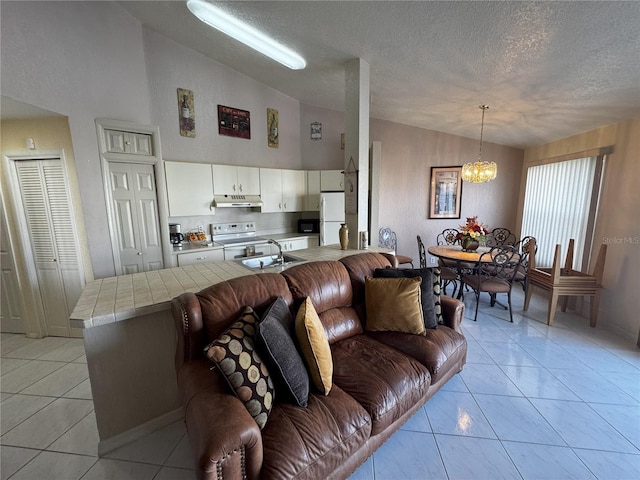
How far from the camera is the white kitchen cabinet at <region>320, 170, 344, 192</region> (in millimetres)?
4656

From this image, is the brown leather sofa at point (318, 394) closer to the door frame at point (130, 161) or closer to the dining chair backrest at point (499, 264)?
the dining chair backrest at point (499, 264)

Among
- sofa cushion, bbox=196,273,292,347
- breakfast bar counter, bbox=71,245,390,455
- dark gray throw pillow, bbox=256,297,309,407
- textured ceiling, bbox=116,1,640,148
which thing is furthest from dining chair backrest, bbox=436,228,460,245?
breakfast bar counter, bbox=71,245,390,455

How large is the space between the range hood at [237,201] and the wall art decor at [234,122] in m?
1.02

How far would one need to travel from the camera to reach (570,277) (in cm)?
329

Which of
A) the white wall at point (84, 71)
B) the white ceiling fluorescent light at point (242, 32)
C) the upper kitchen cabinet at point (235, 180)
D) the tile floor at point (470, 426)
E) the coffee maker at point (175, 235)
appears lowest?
the tile floor at point (470, 426)

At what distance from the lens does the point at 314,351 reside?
5.15 feet

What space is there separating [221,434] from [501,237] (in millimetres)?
5783

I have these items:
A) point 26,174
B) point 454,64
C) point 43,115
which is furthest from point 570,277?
point 26,174

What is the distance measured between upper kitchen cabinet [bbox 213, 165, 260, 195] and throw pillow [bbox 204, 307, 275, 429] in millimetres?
3003

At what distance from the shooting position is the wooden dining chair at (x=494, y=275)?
11.3 feet

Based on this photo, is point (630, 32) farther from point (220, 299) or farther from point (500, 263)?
point (220, 299)

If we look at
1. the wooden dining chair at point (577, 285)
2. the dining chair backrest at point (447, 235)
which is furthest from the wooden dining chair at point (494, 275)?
the dining chair backrest at point (447, 235)

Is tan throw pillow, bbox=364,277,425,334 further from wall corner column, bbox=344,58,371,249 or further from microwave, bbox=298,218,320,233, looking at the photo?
microwave, bbox=298,218,320,233

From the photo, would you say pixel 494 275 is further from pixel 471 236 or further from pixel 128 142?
pixel 128 142
